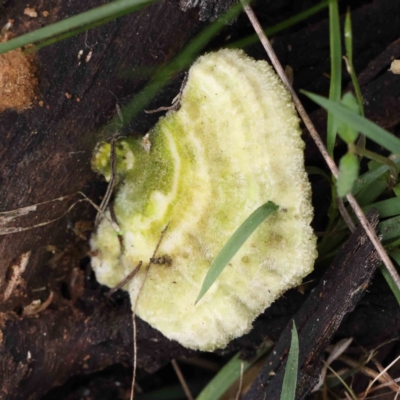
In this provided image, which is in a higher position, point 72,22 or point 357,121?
point 72,22

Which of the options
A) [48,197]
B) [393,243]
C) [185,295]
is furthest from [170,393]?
[393,243]

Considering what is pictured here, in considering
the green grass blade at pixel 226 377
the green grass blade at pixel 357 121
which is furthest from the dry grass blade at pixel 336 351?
the green grass blade at pixel 357 121

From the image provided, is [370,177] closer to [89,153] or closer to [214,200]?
[214,200]

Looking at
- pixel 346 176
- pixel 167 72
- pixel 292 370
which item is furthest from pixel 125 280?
pixel 346 176

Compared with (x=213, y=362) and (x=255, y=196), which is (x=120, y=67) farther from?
(x=213, y=362)

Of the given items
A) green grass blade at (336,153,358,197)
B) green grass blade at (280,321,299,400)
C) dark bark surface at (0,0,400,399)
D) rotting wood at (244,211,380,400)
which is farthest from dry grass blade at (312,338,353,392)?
green grass blade at (336,153,358,197)
